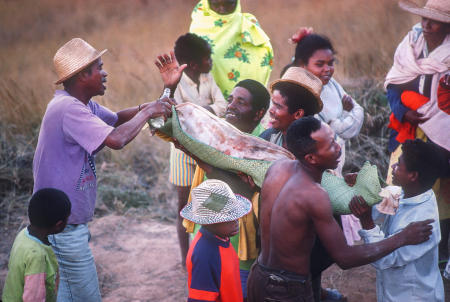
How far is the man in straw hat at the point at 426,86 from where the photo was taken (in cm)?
406

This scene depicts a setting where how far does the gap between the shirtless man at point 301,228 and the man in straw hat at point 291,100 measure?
0.68 meters

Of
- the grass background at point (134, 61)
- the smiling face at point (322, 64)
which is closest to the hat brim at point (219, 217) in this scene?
the smiling face at point (322, 64)

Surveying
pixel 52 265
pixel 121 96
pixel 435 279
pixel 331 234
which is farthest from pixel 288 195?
pixel 121 96

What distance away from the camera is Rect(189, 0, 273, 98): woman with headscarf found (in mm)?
4793

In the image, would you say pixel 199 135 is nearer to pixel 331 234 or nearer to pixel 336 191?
pixel 336 191

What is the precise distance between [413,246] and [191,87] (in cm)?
227

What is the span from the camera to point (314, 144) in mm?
2635

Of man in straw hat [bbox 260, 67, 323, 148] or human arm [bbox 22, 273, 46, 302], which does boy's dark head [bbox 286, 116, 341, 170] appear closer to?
man in straw hat [bbox 260, 67, 323, 148]

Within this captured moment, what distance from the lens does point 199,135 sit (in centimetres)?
325

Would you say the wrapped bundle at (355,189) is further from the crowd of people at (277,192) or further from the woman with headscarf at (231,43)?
the woman with headscarf at (231,43)

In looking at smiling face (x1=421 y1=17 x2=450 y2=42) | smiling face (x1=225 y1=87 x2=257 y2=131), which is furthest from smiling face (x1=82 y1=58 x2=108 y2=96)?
smiling face (x1=421 y1=17 x2=450 y2=42)

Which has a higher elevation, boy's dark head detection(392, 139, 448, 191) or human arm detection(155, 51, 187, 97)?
human arm detection(155, 51, 187, 97)

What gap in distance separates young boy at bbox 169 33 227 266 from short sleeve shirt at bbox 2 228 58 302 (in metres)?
1.66

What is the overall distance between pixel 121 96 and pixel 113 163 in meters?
1.57
